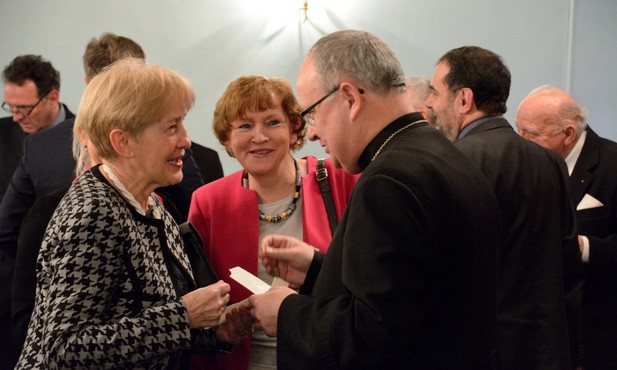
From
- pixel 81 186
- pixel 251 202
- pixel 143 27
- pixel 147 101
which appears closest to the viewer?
pixel 81 186

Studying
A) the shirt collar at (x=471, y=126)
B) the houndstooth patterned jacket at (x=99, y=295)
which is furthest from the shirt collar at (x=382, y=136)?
the shirt collar at (x=471, y=126)

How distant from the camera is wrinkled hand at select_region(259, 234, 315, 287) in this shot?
221 centimetres

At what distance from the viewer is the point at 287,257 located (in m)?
2.21

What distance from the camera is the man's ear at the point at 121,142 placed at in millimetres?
2012

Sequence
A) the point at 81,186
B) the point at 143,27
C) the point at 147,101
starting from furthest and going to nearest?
the point at 143,27 → the point at 147,101 → the point at 81,186

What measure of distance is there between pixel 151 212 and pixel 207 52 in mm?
3436

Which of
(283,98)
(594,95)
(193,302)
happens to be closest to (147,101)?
(193,302)

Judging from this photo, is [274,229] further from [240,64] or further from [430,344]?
[240,64]

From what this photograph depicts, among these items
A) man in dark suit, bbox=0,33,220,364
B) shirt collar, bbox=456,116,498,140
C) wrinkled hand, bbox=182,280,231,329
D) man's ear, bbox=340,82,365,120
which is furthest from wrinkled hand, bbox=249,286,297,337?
shirt collar, bbox=456,116,498,140

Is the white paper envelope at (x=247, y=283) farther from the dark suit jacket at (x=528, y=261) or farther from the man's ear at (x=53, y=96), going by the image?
the man's ear at (x=53, y=96)

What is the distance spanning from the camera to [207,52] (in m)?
5.41

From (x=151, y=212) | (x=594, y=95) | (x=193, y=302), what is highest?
(x=151, y=212)

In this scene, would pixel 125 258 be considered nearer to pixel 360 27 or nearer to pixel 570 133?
pixel 570 133

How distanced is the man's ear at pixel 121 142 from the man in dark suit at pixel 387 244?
50 centimetres
